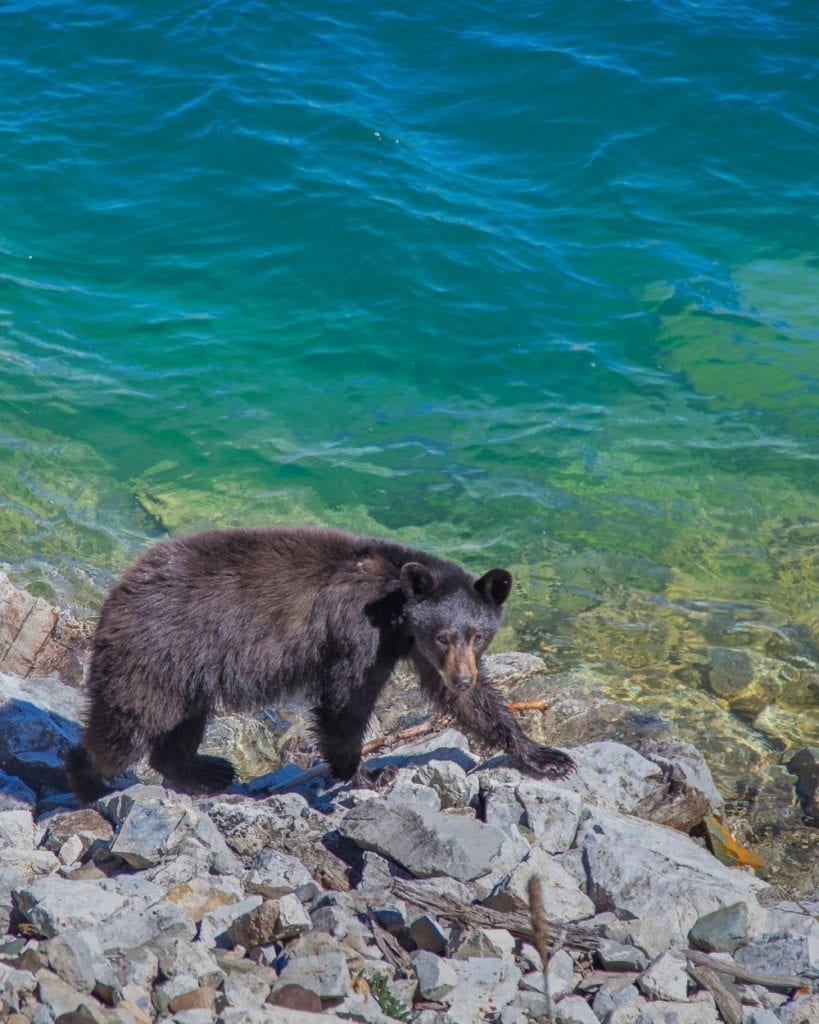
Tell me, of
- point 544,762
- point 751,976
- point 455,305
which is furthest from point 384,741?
point 455,305

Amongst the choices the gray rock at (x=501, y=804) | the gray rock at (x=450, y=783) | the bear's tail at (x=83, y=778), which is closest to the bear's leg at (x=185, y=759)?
the bear's tail at (x=83, y=778)

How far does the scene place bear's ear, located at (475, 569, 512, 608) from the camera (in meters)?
7.82

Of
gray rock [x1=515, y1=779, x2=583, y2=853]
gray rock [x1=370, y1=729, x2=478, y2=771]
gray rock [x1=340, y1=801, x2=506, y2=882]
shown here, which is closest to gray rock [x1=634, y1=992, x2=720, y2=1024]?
gray rock [x1=340, y1=801, x2=506, y2=882]

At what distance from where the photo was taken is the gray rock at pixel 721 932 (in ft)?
20.9

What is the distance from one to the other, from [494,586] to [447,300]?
10.6m

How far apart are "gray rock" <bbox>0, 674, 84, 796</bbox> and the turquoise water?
126 inches

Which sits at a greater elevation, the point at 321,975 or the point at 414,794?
the point at 321,975

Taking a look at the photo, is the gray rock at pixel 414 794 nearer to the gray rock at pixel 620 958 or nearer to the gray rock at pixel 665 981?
the gray rock at pixel 620 958

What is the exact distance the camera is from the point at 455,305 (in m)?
A: 17.9

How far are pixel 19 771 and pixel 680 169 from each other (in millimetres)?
16279

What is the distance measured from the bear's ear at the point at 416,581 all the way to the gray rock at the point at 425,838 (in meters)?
1.38

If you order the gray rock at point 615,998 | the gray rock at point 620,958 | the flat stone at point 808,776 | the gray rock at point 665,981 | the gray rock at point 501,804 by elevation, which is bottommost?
the flat stone at point 808,776

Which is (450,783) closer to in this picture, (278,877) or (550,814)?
(550,814)

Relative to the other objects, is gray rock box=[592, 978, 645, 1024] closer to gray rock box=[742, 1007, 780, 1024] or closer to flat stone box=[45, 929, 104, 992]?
gray rock box=[742, 1007, 780, 1024]
